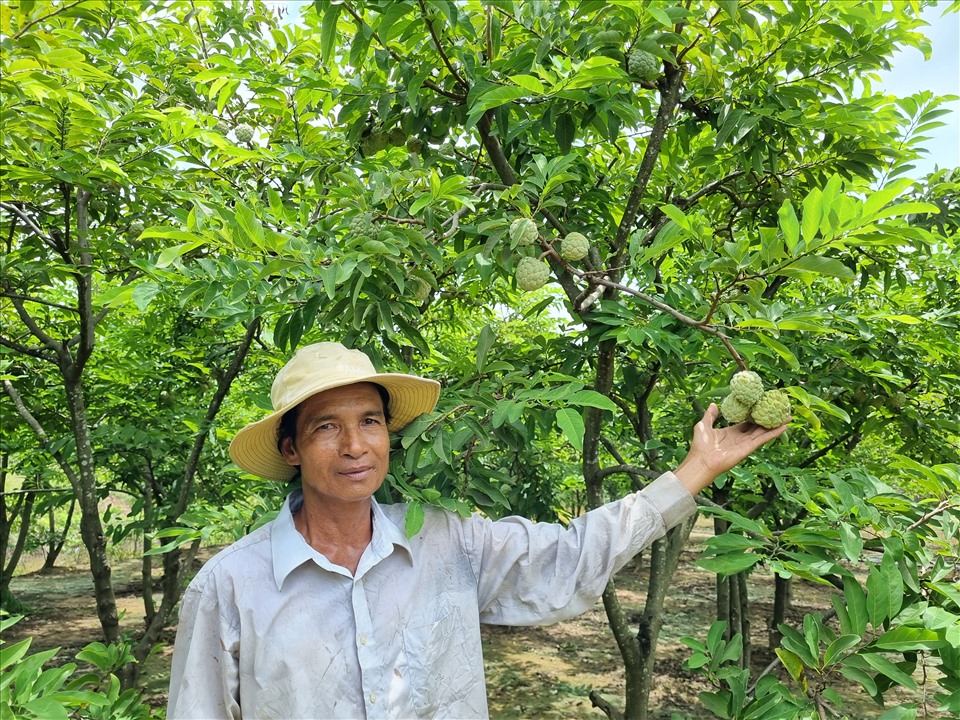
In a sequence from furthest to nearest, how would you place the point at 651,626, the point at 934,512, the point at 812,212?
the point at 651,626, the point at 934,512, the point at 812,212

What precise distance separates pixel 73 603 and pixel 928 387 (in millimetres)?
8780

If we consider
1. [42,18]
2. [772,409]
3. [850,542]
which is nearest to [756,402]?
[772,409]

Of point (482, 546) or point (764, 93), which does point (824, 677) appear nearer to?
point (482, 546)

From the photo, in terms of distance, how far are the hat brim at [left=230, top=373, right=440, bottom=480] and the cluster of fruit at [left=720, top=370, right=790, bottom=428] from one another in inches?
29.3

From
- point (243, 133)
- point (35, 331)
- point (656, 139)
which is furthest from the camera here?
point (243, 133)

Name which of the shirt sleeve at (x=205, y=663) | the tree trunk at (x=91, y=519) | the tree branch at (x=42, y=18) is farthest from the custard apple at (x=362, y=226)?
the tree trunk at (x=91, y=519)

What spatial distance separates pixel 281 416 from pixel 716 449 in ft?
3.62

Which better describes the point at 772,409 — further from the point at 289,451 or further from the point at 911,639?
the point at 289,451

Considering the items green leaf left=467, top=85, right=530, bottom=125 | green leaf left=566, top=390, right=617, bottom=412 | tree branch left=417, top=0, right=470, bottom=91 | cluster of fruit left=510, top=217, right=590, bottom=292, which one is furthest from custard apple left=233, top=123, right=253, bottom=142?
green leaf left=566, top=390, right=617, bottom=412

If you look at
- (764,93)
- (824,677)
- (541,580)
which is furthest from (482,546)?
(764,93)

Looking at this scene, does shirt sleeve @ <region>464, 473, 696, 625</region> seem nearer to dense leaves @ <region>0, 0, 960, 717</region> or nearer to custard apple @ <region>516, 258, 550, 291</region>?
dense leaves @ <region>0, 0, 960, 717</region>

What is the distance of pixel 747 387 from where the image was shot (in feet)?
5.37

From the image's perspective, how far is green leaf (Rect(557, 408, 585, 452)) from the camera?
1.30 meters

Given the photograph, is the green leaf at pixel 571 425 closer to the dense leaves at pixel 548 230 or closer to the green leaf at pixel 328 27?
the dense leaves at pixel 548 230
